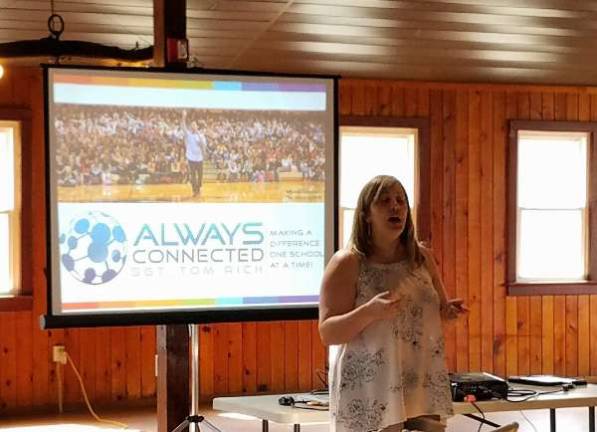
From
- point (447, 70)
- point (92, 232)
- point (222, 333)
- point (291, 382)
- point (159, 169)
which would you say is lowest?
point (291, 382)

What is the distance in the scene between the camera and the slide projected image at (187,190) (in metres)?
3.21

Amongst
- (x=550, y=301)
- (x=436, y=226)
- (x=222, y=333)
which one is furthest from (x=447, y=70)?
(x=222, y=333)

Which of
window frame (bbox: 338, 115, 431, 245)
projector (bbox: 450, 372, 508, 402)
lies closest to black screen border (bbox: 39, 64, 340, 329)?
projector (bbox: 450, 372, 508, 402)

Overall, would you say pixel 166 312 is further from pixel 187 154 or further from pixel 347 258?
pixel 347 258

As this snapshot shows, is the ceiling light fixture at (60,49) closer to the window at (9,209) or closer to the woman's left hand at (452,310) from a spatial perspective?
the window at (9,209)

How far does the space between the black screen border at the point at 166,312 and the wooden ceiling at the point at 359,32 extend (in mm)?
865

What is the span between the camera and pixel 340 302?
2488mm

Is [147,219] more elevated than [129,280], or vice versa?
[147,219]

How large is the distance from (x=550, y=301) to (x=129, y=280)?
411 centimetres

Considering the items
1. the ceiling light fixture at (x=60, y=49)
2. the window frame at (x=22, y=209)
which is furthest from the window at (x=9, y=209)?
the ceiling light fixture at (x=60, y=49)

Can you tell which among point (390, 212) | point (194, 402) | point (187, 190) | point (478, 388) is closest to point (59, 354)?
point (194, 402)

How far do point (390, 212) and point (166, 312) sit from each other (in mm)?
1213

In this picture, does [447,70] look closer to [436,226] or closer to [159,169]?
[436,226]

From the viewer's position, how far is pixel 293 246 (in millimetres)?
3473
